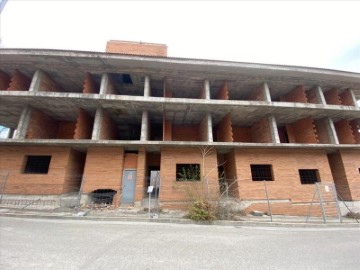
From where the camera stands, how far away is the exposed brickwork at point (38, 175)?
35.0 feet

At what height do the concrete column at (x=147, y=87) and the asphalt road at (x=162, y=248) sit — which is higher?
the concrete column at (x=147, y=87)

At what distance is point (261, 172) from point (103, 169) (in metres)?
11.4

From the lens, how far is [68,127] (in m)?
14.6

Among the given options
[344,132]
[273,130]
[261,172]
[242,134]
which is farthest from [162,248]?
[344,132]

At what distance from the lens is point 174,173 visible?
11633 millimetres

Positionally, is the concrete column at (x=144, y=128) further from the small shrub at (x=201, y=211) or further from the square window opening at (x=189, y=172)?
the small shrub at (x=201, y=211)

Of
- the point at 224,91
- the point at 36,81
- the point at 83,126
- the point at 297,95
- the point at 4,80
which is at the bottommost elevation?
the point at 83,126

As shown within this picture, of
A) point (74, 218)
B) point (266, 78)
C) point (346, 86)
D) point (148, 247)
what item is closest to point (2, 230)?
point (74, 218)

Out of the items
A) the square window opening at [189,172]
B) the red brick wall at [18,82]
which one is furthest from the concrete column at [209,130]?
the red brick wall at [18,82]

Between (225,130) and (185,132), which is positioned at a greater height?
Answer: (185,132)

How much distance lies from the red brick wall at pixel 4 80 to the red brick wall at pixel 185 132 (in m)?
12.6

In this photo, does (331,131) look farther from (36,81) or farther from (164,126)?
Answer: (36,81)

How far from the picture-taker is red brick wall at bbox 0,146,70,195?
1066cm

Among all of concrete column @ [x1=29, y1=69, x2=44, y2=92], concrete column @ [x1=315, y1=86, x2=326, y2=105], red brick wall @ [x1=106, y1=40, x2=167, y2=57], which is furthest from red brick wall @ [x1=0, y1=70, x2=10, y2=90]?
concrete column @ [x1=315, y1=86, x2=326, y2=105]
